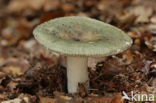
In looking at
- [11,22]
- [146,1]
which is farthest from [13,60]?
[11,22]

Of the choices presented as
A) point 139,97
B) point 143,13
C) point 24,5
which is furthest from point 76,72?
point 24,5

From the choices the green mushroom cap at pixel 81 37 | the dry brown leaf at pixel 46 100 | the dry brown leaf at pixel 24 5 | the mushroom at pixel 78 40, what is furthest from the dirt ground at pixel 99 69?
the dry brown leaf at pixel 24 5

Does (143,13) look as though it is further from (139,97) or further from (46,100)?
(46,100)

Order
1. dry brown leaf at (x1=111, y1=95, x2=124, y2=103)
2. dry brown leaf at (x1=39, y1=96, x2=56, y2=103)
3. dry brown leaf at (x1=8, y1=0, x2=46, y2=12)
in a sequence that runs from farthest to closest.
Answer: dry brown leaf at (x1=8, y1=0, x2=46, y2=12)
dry brown leaf at (x1=39, y1=96, x2=56, y2=103)
dry brown leaf at (x1=111, y1=95, x2=124, y2=103)

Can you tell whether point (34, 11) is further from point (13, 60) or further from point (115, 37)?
point (115, 37)

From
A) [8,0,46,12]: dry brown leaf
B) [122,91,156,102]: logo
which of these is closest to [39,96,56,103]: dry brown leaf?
[122,91,156,102]: logo

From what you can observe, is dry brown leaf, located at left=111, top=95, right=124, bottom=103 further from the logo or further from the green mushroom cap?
the green mushroom cap

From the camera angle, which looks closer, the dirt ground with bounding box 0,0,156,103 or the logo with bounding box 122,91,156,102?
the logo with bounding box 122,91,156,102
